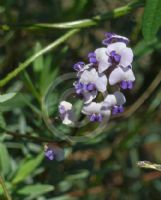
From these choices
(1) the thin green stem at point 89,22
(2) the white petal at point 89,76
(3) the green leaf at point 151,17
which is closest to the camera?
(2) the white petal at point 89,76

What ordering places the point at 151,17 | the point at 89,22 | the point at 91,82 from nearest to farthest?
1. the point at 91,82
2. the point at 151,17
3. the point at 89,22

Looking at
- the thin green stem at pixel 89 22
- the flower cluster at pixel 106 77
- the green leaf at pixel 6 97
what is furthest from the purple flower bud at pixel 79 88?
the thin green stem at pixel 89 22

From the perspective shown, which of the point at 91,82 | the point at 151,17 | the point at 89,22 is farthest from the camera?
the point at 89,22

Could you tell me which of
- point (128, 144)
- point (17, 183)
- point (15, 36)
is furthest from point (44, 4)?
point (17, 183)

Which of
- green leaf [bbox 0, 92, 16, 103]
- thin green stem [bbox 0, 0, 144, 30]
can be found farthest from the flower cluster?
thin green stem [bbox 0, 0, 144, 30]

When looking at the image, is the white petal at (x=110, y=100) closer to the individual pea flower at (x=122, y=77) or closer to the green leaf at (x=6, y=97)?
the individual pea flower at (x=122, y=77)

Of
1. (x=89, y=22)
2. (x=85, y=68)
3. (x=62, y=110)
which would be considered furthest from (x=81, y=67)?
(x=89, y=22)

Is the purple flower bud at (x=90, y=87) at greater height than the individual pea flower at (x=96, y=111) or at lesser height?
greater

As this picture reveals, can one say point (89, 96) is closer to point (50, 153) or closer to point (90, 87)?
point (90, 87)
